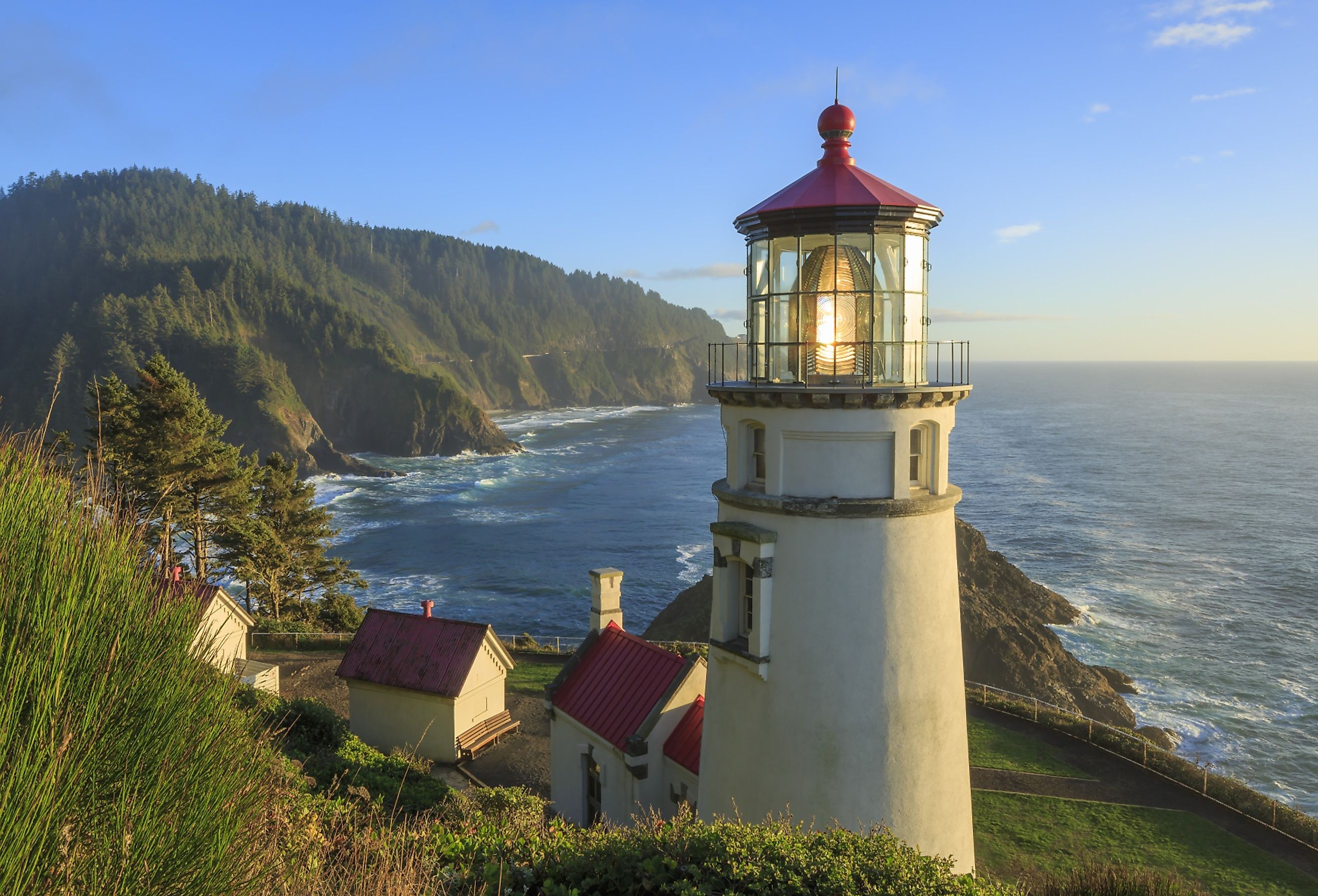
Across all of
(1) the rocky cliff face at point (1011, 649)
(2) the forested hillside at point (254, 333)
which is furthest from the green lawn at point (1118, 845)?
(2) the forested hillside at point (254, 333)

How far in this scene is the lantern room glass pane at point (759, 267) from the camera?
844 centimetres

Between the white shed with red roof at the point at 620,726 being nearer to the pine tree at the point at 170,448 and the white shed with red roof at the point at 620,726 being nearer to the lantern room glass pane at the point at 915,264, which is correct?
the lantern room glass pane at the point at 915,264

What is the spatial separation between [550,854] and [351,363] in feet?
405

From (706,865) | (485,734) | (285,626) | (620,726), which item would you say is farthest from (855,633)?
(285,626)

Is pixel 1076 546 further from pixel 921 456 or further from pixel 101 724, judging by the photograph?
pixel 101 724

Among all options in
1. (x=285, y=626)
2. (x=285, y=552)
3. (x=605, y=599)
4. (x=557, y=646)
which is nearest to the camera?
(x=605, y=599)

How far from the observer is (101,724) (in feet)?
12.3

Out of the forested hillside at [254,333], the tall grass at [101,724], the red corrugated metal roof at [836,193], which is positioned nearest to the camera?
the tall grass at [101,724]

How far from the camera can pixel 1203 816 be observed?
48.9 ft

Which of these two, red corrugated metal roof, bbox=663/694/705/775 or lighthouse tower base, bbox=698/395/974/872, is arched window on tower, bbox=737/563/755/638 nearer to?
lighthouse tower base, bbox=698/395/974/872

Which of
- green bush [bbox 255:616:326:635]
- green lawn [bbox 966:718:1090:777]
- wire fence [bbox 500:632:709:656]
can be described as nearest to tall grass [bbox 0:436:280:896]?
green lawn [bbox 966:718:1090:777]

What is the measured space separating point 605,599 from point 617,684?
1866mm

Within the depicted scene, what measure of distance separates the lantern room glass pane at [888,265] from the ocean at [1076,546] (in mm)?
24482

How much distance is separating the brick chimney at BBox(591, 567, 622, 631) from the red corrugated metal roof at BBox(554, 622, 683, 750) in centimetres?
48
